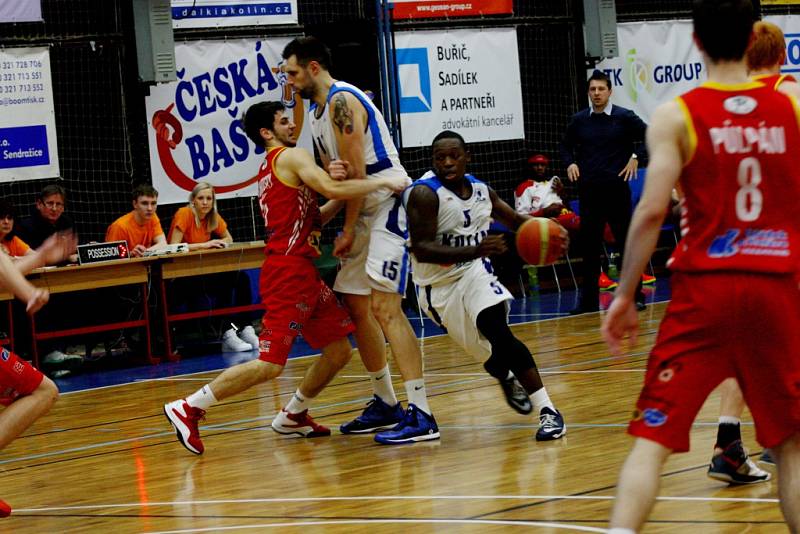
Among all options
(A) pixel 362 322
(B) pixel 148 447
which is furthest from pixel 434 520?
(B) pixel 148 447

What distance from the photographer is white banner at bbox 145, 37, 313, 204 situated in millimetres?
13523

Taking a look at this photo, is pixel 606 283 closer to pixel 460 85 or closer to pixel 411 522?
pixel 460 85

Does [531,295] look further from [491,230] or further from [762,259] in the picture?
[762,259]

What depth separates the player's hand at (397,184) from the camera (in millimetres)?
6669

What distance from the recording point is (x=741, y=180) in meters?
3.43

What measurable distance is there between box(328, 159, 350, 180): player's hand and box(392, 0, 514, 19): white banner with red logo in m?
8.49

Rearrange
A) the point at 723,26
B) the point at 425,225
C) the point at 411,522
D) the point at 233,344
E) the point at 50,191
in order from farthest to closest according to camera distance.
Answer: the point at 233,344 < the point at 50,191 < the point at 425,225 < the point at 411,522 < the point at 723,26

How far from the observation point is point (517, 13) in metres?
16.0

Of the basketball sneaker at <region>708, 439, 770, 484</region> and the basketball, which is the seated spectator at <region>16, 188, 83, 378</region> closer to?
the basketball

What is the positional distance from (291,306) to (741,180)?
362 centimetres

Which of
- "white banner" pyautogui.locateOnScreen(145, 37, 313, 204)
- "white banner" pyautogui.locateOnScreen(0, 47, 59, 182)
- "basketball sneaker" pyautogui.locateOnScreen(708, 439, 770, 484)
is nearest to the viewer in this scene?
"basketball sneaker" pyautogui.locateOnScreen(708, 439, 770, 484)

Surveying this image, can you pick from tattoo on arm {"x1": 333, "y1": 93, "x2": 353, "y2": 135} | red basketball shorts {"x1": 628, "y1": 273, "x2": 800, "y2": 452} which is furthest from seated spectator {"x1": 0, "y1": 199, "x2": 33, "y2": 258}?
red basketball shorts {"x1": 628, "y1": 273, "x2": 800, "y2": 452}

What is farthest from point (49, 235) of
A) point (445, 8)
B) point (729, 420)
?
point (729, 420)

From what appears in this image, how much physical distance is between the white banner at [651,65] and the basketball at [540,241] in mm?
10093
